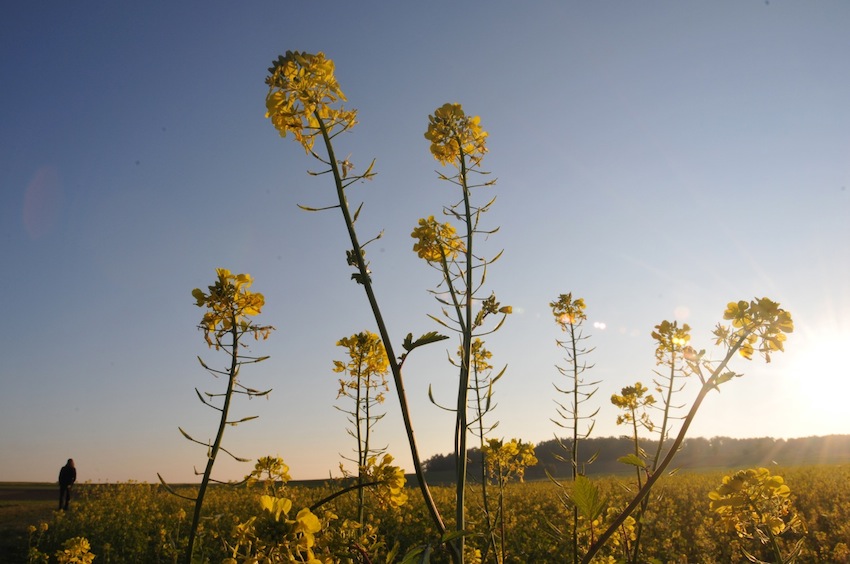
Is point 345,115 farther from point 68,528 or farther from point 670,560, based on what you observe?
point 68,528

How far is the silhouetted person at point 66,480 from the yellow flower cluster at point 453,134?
16801 mm

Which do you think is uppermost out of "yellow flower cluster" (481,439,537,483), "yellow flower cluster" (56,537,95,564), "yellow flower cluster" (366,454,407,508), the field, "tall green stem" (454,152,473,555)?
"tall green stem" (454,152,473,555)

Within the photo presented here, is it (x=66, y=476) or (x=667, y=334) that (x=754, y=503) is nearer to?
(x=667, y=334)

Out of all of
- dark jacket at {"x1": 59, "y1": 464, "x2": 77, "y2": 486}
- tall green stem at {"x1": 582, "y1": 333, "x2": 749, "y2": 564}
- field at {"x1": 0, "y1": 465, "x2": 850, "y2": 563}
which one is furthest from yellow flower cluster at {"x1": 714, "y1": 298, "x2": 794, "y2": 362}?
dark jacket at {"x1": 59, "y1": 464, "x2": 77, "y2": 486}

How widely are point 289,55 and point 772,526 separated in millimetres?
2769

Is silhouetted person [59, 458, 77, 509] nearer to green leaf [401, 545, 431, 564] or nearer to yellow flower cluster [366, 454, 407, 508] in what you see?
yellow flower cluster [366, 454, 407, 508]

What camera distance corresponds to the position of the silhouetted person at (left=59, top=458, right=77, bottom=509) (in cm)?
1412

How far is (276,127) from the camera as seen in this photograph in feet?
5.34

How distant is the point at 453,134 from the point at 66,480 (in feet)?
55.6

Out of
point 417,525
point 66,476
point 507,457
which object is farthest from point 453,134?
point 66,476

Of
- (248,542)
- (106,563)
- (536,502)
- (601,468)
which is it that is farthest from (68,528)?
(601,468)

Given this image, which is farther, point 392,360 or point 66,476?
point 66,476

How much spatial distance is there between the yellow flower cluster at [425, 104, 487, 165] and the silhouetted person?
16801mm

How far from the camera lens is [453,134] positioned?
2.20 m
